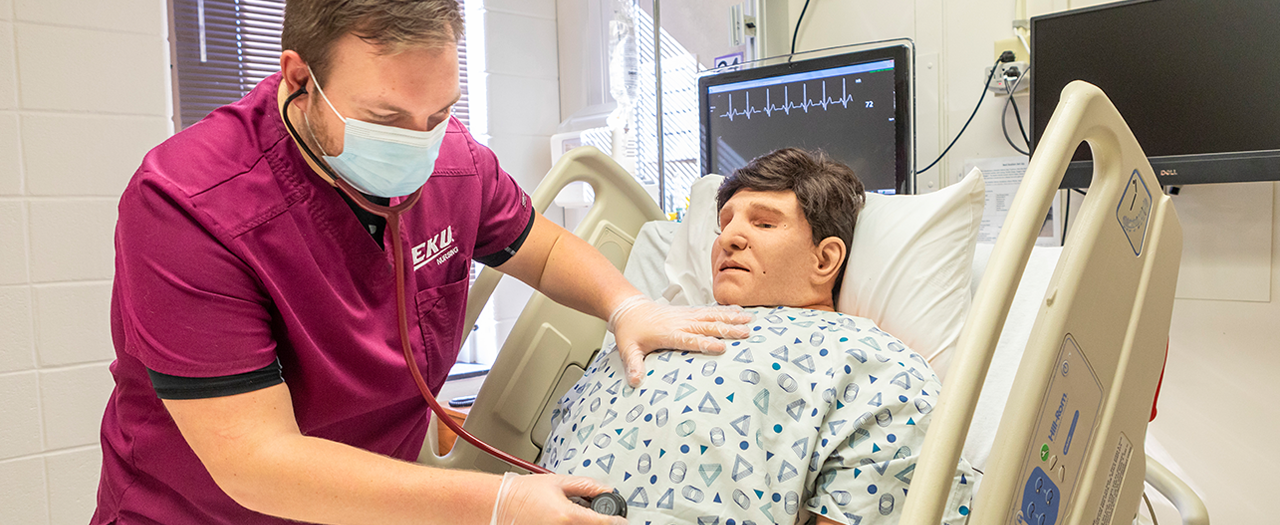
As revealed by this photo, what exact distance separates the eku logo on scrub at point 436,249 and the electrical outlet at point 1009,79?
1525 mm

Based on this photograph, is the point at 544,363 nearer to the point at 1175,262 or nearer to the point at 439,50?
the point at 439,50

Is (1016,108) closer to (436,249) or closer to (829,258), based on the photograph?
(829,258)

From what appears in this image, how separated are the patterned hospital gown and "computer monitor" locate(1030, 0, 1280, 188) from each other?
0.99 meters

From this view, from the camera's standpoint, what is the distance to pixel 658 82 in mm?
2301

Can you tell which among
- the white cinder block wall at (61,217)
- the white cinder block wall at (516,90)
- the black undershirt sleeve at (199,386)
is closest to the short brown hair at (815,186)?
the black undershirt sleeve at (199,386)

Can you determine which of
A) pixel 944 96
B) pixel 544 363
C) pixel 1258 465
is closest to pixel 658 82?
pixel 944 96

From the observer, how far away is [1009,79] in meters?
2.03

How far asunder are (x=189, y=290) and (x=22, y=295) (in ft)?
5.85

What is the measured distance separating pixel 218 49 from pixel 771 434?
2658 mm

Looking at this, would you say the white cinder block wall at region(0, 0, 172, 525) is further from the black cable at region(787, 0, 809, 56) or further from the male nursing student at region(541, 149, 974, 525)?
the black cable at region(787, 0, 809, 56)

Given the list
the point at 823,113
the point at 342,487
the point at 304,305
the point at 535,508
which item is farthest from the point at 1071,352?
the point at 823,113

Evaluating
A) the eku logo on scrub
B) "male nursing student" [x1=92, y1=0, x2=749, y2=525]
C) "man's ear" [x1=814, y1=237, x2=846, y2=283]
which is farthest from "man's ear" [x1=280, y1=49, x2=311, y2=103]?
"man's ear" [x1=814, y1=237, x2=846, y2=283]

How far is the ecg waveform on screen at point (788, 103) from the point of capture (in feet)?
6.70

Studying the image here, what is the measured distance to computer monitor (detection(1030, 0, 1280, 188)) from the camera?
64.5 inches
